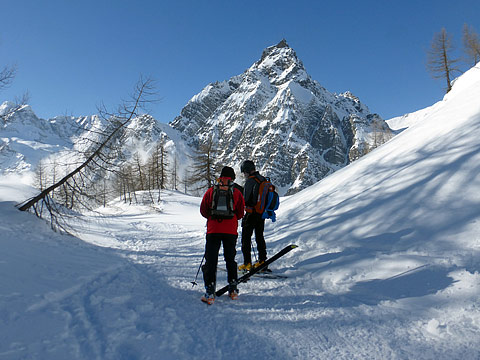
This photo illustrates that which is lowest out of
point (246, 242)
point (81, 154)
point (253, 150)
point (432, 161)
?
point (246, 242)

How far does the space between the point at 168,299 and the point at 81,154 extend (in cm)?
731

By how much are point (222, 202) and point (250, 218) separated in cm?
163

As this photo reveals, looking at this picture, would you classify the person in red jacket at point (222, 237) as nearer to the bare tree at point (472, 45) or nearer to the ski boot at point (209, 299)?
the ski boot at point (209, 299)

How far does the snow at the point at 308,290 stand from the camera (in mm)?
2674

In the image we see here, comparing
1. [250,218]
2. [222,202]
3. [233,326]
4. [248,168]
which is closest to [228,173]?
[222,202]

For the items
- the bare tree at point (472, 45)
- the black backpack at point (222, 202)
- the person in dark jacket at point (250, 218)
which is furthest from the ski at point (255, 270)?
the bare tree at point (472, 45)

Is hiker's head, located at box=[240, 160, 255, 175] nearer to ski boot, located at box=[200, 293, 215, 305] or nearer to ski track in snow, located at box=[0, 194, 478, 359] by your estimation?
ski track in snow, located at box=[0, 194, 478, 359]

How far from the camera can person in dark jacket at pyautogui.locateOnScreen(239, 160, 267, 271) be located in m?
Answer: 5.55

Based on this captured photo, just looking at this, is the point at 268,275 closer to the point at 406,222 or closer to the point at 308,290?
the point at 308,290

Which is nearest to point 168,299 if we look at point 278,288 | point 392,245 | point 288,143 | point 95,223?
point 278,288

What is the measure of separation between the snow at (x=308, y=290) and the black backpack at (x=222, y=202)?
1.38 metres

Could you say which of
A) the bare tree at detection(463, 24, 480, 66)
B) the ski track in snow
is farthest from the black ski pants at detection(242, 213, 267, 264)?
the bare tree at detection(463, 24, 480, 66)

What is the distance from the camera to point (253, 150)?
19888cm

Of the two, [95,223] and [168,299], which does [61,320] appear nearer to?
[168,299]
